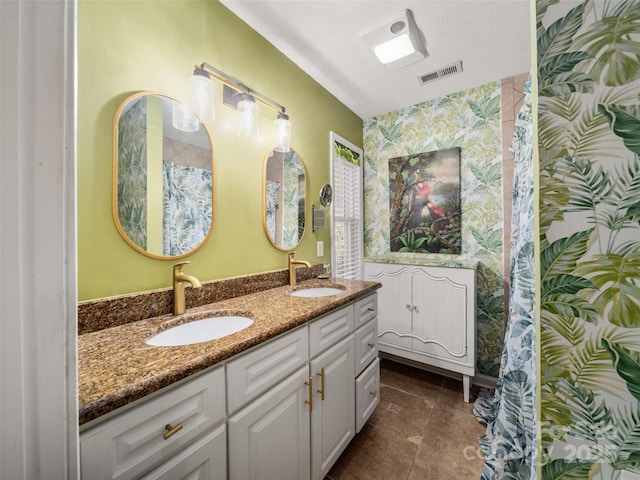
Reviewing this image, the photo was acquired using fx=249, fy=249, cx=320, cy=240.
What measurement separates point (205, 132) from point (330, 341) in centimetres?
122

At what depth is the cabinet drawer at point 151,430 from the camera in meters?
0.52

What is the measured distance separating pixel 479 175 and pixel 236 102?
203 cm

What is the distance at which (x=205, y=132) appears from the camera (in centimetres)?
125

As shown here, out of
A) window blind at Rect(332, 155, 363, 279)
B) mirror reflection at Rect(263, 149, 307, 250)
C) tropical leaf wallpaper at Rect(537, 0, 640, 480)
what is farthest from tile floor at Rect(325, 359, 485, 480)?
mirror reflection at Rect(263, 149, 307, 250)

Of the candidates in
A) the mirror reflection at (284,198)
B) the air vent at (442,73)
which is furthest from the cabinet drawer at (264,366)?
the air vent at (442,73)

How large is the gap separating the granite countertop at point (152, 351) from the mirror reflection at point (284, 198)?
1.91 ft

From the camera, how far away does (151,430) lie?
23.7 inches

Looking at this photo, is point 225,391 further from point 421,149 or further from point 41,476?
point 421,149

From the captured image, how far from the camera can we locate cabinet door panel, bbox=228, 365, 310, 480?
2.62ft

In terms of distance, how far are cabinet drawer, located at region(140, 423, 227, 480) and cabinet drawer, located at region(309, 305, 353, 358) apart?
18.0 inches

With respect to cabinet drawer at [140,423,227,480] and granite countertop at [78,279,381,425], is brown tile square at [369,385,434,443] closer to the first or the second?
granite countertop at [78,279,381,425]

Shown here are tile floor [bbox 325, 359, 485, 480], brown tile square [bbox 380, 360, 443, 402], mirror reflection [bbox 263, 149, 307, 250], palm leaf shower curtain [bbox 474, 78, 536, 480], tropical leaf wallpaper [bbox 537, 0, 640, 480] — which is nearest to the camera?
tropical leaf wallpaper [bbox 537, 0, 640, 480]

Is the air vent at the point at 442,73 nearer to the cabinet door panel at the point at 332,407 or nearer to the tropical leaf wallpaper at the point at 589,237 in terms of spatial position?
the tropical leaf wallpaper at the point at 589,237

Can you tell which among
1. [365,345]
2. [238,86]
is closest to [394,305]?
[365,345]
